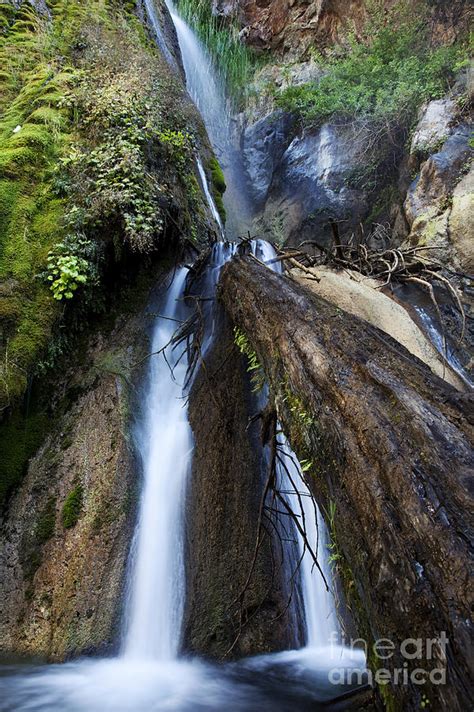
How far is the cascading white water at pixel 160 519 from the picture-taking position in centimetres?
344

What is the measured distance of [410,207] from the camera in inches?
370

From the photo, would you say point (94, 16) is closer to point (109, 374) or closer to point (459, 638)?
point (109, 374)

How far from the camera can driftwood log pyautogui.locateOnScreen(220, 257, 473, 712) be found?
122 cm

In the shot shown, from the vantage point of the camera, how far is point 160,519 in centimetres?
398

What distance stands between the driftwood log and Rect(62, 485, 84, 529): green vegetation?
2.40 m

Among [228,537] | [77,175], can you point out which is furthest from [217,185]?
[228,537]

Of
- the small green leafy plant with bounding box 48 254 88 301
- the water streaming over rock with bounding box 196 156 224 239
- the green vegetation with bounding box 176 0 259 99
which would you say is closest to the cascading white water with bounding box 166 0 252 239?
the green vegetation with bounding box 176 0 259 99

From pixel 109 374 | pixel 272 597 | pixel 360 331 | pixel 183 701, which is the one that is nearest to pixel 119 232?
pixel 109 374

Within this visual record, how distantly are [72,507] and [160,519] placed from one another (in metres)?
0.85

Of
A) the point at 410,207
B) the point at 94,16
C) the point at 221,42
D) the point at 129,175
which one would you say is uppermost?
the point at 221,42

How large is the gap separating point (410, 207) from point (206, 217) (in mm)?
4801

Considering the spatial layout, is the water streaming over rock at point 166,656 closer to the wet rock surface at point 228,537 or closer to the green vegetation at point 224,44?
the wet rock surface at point 228,537

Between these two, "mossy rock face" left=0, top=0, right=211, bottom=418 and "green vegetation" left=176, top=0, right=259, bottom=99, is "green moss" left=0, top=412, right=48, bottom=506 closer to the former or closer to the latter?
"mossy rock face" left=0, top=0, right=211, bottom=418

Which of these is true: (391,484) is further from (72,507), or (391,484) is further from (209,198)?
(209,198)
